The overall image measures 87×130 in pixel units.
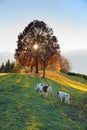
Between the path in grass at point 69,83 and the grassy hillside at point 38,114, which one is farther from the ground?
the path in grass at point 69,83

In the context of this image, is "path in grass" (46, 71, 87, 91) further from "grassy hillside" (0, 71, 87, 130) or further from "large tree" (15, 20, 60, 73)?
"grassy hillside" (0, 71, 87, 130)

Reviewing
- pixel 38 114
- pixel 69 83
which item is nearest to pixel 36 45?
pixel 69 83

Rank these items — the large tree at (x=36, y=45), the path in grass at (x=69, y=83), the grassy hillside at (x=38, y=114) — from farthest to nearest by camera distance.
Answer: the large tree at (x=36, y=45) → the path in grass at (x=69, y=83) → the grassy hillside at (x=38, y=114)


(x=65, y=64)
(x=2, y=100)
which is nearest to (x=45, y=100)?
(x=2, y=100)

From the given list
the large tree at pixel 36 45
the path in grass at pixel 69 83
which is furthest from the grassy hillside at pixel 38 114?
the large tree at pixel 36 45

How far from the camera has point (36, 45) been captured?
9069 centimetres

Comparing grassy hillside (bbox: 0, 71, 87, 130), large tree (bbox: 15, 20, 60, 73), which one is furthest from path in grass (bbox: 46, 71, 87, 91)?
grassy hillside (bbox: 0, 71, 87, 130)

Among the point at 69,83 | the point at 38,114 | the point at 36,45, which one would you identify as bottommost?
the point at 38,114

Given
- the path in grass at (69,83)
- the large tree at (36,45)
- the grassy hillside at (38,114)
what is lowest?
the grassy hillside at (38,114)

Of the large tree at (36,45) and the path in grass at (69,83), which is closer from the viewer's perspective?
the path in grass at (69,83)

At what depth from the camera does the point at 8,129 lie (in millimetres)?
24234

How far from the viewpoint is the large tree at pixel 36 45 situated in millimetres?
88438

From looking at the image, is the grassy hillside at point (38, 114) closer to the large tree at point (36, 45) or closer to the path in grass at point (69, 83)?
the path in grass at point (69, 83)

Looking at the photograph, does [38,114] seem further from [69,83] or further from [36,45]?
[36,45]
